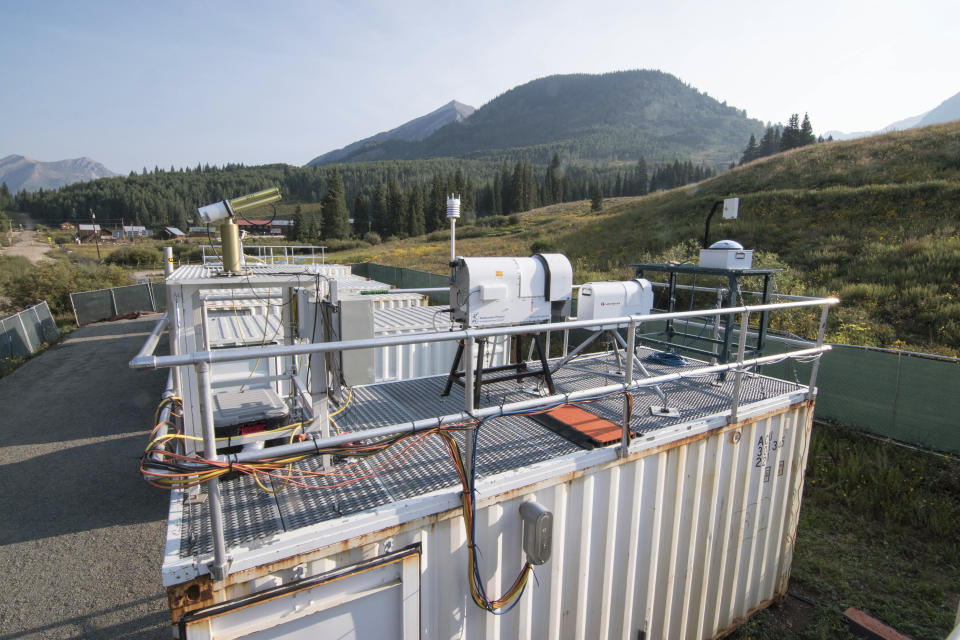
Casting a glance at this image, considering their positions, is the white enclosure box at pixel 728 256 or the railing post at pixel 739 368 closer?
the railing post at pixel 739 368

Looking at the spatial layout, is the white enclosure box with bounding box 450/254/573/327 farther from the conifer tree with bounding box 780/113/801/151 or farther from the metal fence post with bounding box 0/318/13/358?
the conifer tree with bounding box 780/113/801/151

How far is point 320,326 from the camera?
4.12 meters

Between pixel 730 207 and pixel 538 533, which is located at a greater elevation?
pixel 730 207

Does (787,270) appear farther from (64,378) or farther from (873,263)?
(64,378)

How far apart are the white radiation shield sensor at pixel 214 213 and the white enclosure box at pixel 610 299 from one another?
3.73 meters

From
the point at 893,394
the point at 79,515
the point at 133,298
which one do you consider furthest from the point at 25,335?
the point at 893,394

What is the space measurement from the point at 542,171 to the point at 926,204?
572 feet

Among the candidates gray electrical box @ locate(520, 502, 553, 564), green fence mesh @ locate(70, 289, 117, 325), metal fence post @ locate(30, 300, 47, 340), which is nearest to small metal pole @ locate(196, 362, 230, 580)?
gray electrical box @ locate(520, 502, 553, 564)

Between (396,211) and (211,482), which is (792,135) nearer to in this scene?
(396,211)

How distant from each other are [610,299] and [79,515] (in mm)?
9165

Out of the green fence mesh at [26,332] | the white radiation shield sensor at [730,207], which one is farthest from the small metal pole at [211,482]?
the green fence mesh at [26,332]

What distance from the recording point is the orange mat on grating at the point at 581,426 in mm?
3987

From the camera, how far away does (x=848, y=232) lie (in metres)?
20.5

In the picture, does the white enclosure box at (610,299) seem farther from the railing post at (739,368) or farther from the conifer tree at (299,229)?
the conifer tree at (299,229)
